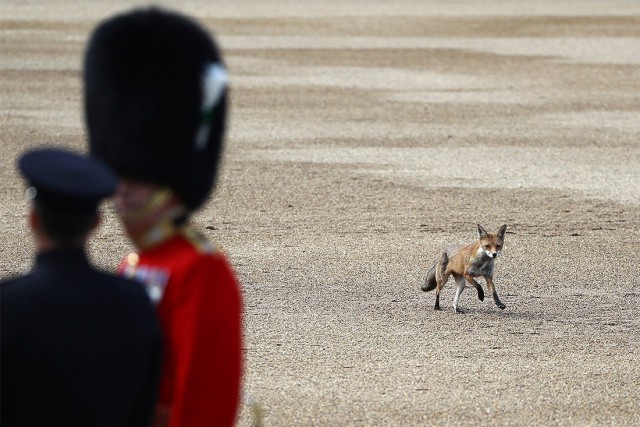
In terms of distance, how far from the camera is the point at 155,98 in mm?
3676

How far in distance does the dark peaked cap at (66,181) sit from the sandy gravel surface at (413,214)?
12.6 feet

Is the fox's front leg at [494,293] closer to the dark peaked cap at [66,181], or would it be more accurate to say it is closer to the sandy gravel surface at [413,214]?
the sandy gravel surface at [413,214]

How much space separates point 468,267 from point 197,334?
21.8 ft

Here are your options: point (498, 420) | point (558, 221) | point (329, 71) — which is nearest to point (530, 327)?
point (498, 420)

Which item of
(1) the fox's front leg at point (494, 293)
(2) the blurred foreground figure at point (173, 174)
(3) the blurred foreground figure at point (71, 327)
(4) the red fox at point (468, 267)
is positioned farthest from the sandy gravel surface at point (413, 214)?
(3) the blurred foreground figure at point (71, 327)

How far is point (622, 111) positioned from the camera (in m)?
20.5

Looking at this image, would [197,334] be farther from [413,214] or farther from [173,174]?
[413,214]

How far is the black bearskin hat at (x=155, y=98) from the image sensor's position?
3.68m

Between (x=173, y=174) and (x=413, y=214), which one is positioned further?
(x=413, y=214)

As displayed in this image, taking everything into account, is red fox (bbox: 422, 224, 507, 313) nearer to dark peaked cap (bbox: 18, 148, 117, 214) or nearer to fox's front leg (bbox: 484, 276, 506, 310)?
fox's front leg (bbox: 484, 276, 506, 310)

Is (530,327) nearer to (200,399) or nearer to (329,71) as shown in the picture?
(200,399)

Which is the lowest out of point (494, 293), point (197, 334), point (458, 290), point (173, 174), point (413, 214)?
point (413, 214)

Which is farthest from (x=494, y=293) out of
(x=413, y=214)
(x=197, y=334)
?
(x=197, y=334)

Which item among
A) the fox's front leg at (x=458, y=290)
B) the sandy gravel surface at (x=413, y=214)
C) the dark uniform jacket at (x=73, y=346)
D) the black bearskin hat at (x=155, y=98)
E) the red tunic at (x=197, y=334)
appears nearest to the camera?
the dark uniform jacket at (x=73, y=346)
